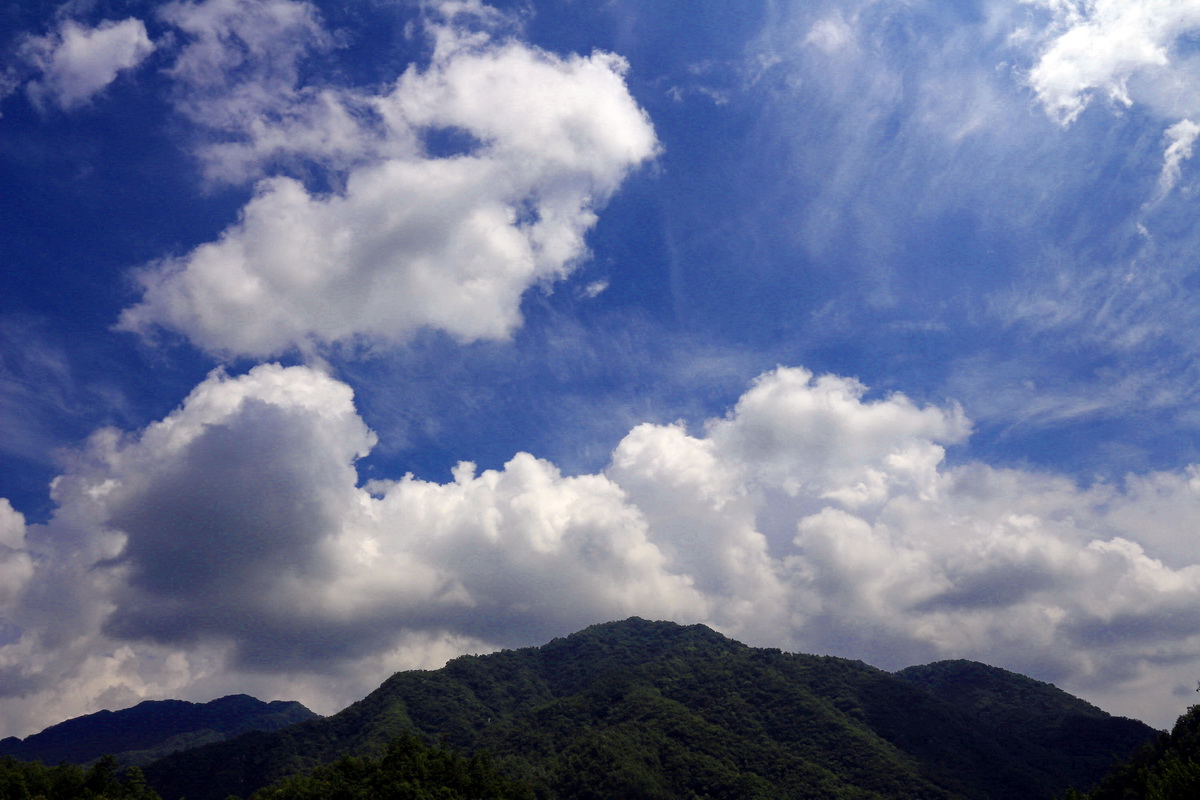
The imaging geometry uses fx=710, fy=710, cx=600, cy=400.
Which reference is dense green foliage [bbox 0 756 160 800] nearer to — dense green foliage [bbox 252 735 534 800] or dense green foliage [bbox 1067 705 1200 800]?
dense green foliage [bbox 252 735 534 800]

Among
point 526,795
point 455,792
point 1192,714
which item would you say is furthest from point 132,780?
point 1192,714

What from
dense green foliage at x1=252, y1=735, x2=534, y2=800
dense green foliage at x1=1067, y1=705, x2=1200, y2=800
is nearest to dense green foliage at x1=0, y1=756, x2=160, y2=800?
dense green foliage at x1=252, y1=735, x2=534, y2=800

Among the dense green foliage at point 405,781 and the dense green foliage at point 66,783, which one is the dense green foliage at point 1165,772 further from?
the dense green foliage at point 66,783

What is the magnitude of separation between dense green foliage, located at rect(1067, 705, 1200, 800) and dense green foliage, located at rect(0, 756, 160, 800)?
137 meters

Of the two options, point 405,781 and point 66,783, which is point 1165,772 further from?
point 66,783

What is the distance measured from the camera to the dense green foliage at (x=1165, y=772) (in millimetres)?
88125

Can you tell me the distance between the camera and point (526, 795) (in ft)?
409

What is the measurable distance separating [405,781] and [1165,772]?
11252 cm

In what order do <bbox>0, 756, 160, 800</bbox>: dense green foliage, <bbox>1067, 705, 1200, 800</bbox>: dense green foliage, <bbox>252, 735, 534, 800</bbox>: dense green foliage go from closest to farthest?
<bbox>1067, 705, 1200, 800</bbox>: dense green foliage
<bbox>0, 756, 160, 800</bbox>: dense green foliage
<bbox>252, 735, 534, 800</bbox>: dense green foliage

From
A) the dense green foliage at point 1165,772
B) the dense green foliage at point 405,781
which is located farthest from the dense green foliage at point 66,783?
the dense green foliage at point 1165,772

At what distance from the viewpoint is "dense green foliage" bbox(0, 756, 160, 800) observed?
97000mm

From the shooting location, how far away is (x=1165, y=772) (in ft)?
337

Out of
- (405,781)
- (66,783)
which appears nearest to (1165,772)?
(405,781)

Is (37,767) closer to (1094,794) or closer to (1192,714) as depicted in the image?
(1094,794)
